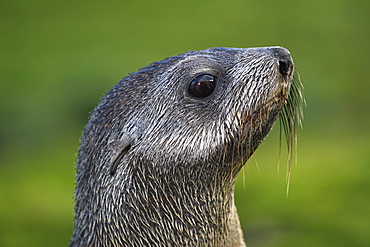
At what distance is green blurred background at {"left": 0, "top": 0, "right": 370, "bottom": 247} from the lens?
6.09 meters

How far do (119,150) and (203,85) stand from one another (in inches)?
19.1

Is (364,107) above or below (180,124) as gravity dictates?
above

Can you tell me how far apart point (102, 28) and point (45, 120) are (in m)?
2.73

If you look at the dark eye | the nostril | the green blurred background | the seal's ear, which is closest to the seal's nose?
the nostril

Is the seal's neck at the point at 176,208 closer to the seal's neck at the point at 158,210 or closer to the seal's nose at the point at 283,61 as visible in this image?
the seal's neck at the point at 158,210

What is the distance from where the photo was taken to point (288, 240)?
5.55 meters

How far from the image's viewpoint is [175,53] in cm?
1020

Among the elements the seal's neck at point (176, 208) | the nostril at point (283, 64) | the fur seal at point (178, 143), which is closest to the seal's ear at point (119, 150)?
the fur seal at point (178, 143)

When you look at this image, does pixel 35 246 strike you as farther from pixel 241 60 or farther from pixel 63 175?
pixel 241 60

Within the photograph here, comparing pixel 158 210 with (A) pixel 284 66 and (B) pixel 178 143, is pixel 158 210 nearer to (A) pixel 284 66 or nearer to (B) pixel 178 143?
(B) pixel 178 143

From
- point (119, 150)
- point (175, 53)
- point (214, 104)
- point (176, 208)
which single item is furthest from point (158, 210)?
point (175, 53)

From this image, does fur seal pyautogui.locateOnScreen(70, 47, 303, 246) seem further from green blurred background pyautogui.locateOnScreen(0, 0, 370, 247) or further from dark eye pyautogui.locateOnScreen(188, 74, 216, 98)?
green blurred background pyautogui.locateOnScreen(0, 0, 370, 247)

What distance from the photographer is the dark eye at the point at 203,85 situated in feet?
8.48

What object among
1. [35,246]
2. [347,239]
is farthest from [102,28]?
[347,239]
